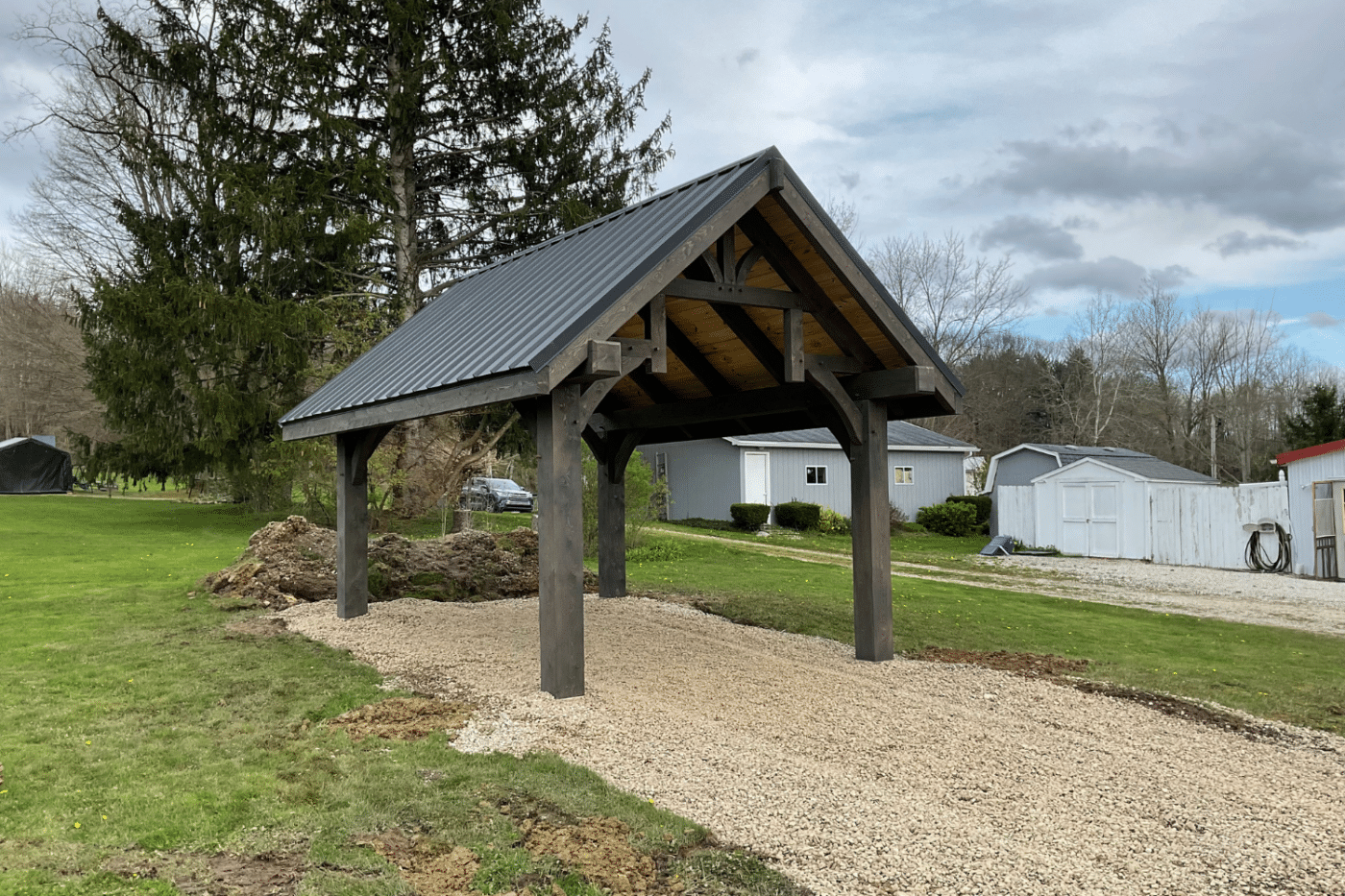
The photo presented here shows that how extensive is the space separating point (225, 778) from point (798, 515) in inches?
952

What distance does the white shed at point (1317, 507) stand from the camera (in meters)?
18.6

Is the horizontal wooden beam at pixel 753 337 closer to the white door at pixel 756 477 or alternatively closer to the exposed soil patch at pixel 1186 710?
the exposed soil patch at pixel 1186 710

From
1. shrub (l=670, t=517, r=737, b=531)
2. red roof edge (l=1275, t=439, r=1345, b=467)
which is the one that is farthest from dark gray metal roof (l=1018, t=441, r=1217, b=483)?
shrub (l=670, t=517, r=737, b=531)

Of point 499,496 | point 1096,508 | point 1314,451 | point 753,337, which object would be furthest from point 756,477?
point 753,337

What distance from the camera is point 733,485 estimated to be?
96.9ft

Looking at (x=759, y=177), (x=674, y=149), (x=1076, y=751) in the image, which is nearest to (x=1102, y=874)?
(x=1076, y=751)

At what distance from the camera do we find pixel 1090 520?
23.4 m

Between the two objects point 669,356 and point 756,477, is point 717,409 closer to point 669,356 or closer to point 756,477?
point 669,356

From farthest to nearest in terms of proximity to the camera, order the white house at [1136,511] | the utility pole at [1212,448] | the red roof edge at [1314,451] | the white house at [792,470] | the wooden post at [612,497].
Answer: the utility pole at [1212,448] < the white house at [792,470] < the white house at [1136,511] < the red roof edge at [1314,451] < the wooden post at [612,497]

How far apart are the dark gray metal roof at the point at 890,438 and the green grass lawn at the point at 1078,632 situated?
12.0 meters

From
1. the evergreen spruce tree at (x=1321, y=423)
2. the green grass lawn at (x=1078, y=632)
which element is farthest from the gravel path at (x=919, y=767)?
the evergreen spruce tree at (x=1321, y=423)

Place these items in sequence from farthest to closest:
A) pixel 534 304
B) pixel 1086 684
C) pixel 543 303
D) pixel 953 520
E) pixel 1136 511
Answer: pixel 953 520 → pixel 1136 511 → pixel 1086 684 → pixel 534 304 → pixel 543 303

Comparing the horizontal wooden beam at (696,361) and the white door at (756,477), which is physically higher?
the horizontal wooden beam at (696,361)

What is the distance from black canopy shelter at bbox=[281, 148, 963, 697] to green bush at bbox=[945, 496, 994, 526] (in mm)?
21213
